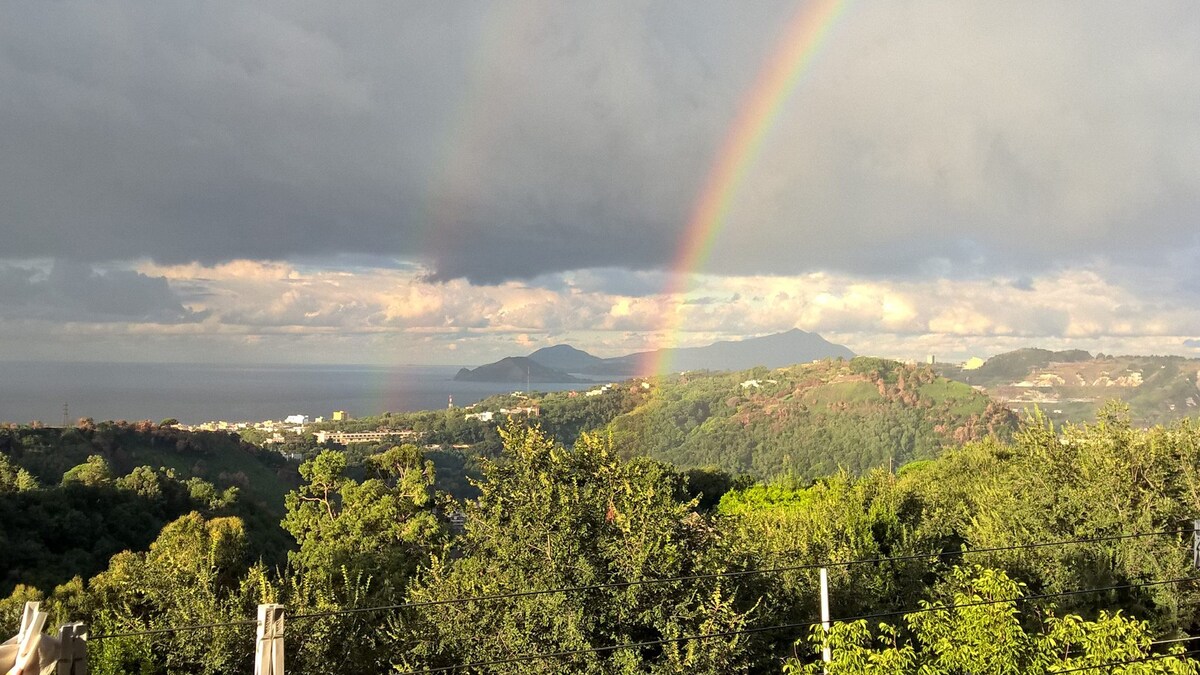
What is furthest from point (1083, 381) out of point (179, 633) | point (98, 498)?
point (179, 633)

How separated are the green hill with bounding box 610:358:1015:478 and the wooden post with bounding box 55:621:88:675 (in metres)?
92.3

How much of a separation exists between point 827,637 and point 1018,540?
11876 mm

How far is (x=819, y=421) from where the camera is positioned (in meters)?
125

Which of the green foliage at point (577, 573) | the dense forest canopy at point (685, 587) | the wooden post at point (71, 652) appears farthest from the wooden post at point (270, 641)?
the green foliage at point (577, 573)

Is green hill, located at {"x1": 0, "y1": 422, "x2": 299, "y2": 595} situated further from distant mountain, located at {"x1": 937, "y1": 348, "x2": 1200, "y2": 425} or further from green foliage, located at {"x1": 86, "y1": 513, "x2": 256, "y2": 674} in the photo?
distant mountain, located at {"x1": 937, "y1": 348, "x2": 1200, "y2": 425}

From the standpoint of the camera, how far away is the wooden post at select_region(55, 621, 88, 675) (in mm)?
4410

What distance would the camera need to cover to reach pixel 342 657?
10180 mm

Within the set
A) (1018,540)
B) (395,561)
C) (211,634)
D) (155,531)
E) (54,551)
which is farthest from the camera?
(155,531)

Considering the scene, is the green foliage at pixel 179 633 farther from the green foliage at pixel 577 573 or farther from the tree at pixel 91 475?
the tree at pixel 91 475

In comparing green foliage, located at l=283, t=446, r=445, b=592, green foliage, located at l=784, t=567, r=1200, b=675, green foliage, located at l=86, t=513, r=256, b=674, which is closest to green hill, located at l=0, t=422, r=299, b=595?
green foliage, located at l=283, t=446, r=445, b=592

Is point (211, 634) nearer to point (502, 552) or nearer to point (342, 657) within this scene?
point (342, 657)

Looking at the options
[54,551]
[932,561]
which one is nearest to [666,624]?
[932,561]

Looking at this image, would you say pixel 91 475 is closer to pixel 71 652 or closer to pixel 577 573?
pixel 577 573

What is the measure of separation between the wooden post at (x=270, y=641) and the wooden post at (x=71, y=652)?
119 centimetres
